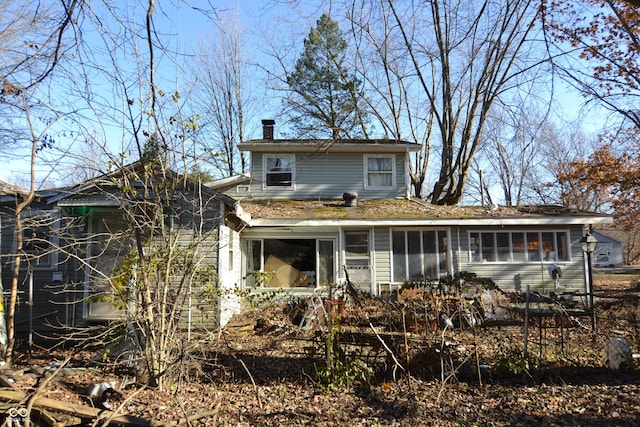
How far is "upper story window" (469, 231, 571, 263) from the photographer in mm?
14406

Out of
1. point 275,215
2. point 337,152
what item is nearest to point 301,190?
point 337,152

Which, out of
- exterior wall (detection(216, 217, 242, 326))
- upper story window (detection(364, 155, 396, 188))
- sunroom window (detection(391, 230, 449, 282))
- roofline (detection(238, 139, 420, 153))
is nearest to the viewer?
exterior wall (detection(216, 217, 242, 326))

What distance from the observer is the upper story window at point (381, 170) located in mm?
16641

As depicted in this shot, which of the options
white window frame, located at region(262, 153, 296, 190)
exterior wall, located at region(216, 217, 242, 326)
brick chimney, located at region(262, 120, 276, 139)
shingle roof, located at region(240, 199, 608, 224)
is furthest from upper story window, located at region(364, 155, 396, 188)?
exterior wall, located at region(216, 217, 242, 326)

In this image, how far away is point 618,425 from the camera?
5035mm

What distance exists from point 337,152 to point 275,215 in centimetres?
421

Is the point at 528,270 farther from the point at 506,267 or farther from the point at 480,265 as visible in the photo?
the point at 480,265

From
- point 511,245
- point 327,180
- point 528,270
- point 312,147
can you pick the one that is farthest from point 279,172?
point 528,270

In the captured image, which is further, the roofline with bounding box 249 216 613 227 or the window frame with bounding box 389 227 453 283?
the window frame with bounding box 389 227 453 283

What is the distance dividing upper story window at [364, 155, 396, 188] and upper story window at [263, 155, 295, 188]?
289cm

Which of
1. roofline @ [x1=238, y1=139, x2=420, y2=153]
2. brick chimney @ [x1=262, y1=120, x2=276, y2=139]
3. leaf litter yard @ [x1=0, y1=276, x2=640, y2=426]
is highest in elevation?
brick chimney @ [x1=262, y1=120, x2=276, y2=139]

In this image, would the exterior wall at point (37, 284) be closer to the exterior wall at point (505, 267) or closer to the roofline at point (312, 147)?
the roofline at point (312, 147)

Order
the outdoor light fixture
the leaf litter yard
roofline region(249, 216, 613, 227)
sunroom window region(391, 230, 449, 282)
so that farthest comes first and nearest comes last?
sunroom window region(391, 230, 449, 282), roofline region(249, 216, 613, 227), the outdoor light fixture, the leaf litter yard

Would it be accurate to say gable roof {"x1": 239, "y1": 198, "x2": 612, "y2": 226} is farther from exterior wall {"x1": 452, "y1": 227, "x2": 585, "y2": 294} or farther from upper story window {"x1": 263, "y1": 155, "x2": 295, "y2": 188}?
upper story window {"x1": 263, "y1": 155, "x2": 295, "y2": 188}
